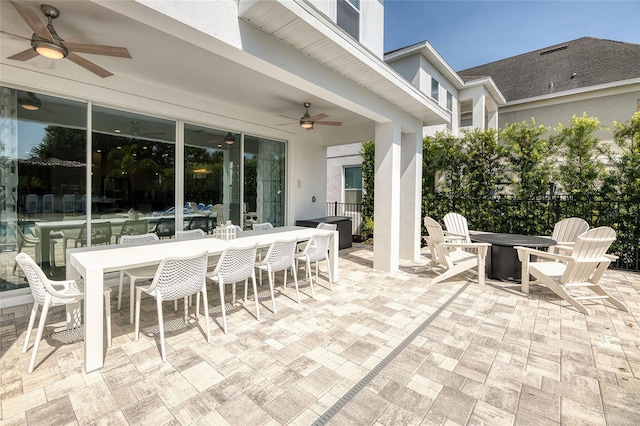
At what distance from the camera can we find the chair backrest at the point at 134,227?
4.62 m

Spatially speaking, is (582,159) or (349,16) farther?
(582,159)

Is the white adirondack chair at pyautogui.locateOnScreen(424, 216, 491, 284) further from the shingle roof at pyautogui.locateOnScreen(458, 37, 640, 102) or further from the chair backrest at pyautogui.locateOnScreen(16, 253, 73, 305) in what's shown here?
the shingle roof at pyautogui.locateOnScreen(458, 37, 640, 102)

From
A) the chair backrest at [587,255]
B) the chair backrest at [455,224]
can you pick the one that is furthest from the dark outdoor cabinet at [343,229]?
the chair backrest at [587,255]

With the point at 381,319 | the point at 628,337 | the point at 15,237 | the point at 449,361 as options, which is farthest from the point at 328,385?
the point at 15,237

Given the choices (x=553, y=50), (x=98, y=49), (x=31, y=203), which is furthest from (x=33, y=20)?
(x=553, y=50)

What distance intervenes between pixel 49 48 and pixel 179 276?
2.33 meters

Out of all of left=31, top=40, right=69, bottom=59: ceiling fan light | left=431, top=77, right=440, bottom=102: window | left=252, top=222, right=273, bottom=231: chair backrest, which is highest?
left=431, top=77, right=440, bottom=102: window

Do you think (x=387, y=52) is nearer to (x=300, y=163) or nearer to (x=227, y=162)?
(x=300, y=163)

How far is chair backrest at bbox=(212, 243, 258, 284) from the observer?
2.98 metres

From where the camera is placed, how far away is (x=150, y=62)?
3777 mm

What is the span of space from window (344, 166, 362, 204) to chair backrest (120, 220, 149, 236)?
23.6 feet

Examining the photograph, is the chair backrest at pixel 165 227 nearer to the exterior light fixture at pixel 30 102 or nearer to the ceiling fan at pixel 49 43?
the exterior light fixture at pixel 30 102

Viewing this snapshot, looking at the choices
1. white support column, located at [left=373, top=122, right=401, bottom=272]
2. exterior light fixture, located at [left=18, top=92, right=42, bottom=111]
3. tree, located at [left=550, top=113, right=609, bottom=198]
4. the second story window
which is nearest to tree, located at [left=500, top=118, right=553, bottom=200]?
tree, located at [left=550, top=113, right=609, bottom=198]

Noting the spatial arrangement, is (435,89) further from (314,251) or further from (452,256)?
(314,251)
